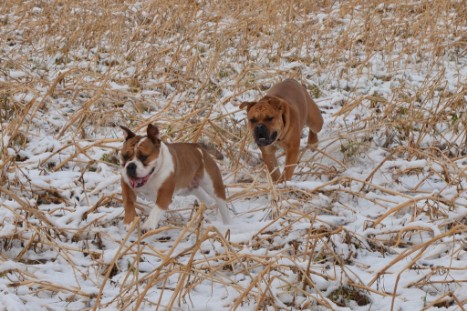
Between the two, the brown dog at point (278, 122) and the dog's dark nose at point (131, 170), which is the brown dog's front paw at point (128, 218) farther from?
the brown dog at point (278, 122)

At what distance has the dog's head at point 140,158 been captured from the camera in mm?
5766

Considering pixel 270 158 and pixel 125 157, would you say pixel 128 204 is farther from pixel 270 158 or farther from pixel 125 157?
pixel 270 158

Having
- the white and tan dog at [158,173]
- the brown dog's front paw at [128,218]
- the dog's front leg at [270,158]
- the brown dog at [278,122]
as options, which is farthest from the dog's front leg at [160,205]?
the dog's front leg at [270,158]

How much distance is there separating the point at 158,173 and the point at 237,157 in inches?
66.0

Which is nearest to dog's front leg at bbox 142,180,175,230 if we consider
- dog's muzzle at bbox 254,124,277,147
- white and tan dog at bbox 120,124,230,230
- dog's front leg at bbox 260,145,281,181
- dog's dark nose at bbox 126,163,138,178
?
white and tan dog at bbox 120,124,230,230

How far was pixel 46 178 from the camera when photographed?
675cm

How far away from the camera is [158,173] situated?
5.95 m

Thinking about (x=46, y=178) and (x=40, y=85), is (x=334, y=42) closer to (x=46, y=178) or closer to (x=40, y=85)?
(x=40, y=85)

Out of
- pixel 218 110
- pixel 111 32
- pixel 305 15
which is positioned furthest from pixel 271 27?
pixel 218 110

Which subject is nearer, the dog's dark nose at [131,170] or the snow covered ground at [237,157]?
the snow covered ground at [237,157]

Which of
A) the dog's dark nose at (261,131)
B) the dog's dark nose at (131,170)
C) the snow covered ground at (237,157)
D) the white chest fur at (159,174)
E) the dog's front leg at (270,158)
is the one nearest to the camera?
the snow covered ground at (237,157)

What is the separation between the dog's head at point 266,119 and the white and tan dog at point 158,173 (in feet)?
4.40

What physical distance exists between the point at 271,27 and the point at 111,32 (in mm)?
2530

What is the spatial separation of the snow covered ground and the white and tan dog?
7.8 inches
